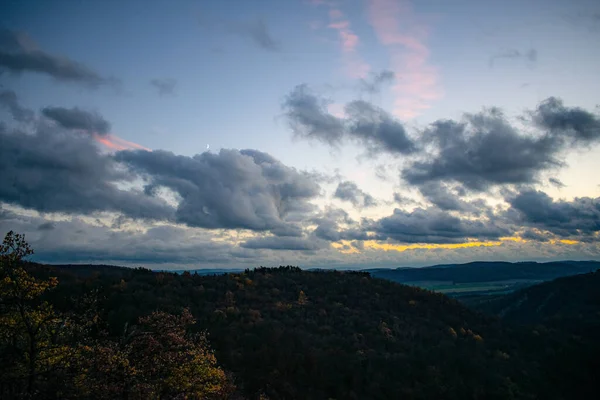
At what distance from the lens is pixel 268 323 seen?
251 feet

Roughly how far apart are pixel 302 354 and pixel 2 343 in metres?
49.1

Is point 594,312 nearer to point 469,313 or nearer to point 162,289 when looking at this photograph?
point 469,313

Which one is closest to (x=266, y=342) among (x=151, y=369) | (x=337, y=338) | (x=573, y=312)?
(x=337, y=338)

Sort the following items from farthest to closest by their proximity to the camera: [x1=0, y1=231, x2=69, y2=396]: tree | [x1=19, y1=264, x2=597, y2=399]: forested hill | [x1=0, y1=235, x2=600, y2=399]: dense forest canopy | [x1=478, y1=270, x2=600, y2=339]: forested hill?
[x1=478, y1=270, x2=600, y2=339]: forested hill < [x1=19, y1=264, x2=597, y2=399]: forested hill < [x1=0, y1=235, x2=600, y2=399]: dense forest canopy < [x1=0, y1=231, x2=69, y2=396]: tree

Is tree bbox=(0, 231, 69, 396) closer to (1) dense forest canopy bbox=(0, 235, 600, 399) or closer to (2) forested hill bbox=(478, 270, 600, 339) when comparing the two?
(1) dense forest canopy bbox=(0, 235, 600, 399)

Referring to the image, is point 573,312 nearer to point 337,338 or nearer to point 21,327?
point 337,338

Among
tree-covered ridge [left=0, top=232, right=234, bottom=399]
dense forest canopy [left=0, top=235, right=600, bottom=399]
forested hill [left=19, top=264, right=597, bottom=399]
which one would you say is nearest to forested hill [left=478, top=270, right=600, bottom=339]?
dense forest canopy [left=0, top=235, right=600, bottom=399]

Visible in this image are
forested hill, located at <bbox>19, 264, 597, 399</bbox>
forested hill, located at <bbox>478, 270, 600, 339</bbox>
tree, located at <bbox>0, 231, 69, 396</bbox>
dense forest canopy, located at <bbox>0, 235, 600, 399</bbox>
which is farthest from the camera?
forested hill, located at <bbox>478, 270, 600, 339</bbox>

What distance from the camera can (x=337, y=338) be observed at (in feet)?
260

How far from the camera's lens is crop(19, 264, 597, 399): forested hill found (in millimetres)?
64500

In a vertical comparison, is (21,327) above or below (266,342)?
above

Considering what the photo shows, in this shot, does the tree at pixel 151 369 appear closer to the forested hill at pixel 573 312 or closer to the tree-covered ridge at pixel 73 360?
the tree-covered ridge at pixel 73 360

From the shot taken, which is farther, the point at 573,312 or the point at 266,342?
the point at 573,312

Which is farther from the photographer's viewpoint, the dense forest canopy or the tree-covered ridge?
the dense forest canopy
